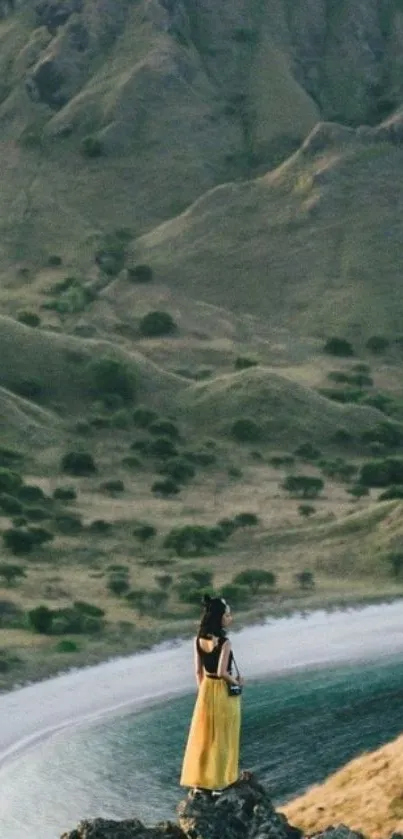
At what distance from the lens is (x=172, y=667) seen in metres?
45.4

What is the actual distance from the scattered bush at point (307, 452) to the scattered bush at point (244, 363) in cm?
1849

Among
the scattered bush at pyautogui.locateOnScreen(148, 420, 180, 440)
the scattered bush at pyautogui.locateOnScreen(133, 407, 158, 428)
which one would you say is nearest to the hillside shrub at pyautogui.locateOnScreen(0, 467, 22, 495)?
the scattered bush at pyautogui.locateOnScreen(148, 420, 180, 440)

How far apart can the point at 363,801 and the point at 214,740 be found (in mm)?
5352

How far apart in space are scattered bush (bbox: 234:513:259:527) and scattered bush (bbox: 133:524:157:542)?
3.81 meters

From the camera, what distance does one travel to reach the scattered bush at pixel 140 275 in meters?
123

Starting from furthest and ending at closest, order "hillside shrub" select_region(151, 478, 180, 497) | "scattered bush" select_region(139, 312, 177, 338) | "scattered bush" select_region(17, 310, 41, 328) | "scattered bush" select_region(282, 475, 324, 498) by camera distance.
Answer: "scattered bush" select_region(17, 310, 41, 328) < "scattered bush" select_region(139, 312, 177, 338) < "scattered bush" select_region(282, 475, 324, 498) < "hillside shrub" select_region(151, 478, 180, 497)

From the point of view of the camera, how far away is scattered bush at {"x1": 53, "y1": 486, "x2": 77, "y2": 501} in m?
67.5

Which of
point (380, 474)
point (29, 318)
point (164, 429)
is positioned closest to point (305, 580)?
point (380, 474)

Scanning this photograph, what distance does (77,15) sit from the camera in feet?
538

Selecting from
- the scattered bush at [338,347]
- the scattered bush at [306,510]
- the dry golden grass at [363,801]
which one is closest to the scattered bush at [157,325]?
the scattered bush at [338,347]

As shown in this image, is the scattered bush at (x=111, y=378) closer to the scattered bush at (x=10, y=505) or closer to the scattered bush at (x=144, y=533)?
the scattered bush at (x=10, y=505)

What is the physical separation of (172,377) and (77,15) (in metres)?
80.3

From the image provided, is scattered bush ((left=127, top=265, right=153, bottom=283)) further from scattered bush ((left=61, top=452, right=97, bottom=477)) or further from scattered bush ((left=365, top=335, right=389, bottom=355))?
scattered bush ((left=61, top=452, right=97, bottom=477))

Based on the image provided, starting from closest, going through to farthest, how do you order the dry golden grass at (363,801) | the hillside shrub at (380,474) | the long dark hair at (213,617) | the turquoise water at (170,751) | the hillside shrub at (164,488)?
1. the long dark hair at (213,617)
2. the dry golden grass at (363,801)
3. the turquoise water at (170,751)
4. the hillside shrub at (164,488)
5. the hillside shrub at (380,474)
